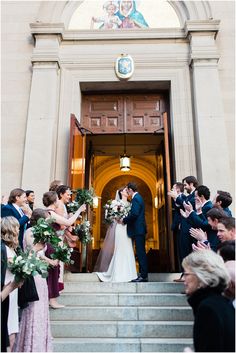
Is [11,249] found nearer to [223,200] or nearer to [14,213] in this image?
[14,213]

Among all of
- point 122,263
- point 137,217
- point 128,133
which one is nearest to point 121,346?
point 122,263

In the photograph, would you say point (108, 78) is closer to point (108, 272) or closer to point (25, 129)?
point (25, 129)

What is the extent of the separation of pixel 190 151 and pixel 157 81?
235 cm

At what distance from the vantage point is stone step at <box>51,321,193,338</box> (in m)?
4.82

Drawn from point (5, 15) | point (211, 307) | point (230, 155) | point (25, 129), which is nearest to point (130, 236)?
point (230, 155)

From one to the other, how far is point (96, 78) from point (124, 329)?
6.98 metres

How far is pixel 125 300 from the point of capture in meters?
5.55

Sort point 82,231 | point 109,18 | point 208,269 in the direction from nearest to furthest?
point 208,269
point 82,231
point 109,18

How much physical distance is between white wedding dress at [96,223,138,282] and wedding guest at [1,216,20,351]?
130 inches

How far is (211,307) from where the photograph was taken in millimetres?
2041

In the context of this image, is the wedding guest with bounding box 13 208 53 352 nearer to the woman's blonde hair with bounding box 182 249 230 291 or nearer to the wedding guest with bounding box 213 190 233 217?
the woman's blonde hair with bounding box 182 249 230 291

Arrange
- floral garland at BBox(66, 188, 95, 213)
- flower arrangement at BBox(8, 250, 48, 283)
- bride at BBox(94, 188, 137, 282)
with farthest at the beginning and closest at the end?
bride at BBox(94, 188, 137, 282), floral garland at BBox(66, 188, 95, 213), flower arrangement at BBox(8, 250, 48, 283)

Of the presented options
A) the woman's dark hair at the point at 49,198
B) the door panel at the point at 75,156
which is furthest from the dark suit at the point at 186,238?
the door panel at the point at 75,156

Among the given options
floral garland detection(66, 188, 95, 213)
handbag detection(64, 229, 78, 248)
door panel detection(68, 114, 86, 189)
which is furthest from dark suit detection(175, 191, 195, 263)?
door panel detection(68, 114, 86, 189)
